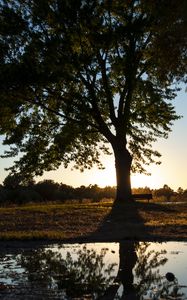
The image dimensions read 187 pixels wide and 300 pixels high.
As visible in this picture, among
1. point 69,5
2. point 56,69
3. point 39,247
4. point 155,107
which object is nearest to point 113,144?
point 155,107

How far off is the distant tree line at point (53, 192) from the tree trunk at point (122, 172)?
7.15 metres

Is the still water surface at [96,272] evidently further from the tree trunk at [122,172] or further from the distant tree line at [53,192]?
the distant tree line at [53,192]

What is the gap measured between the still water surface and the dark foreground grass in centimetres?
214

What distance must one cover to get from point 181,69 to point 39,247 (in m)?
12.2

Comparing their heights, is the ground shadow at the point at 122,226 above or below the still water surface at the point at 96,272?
above

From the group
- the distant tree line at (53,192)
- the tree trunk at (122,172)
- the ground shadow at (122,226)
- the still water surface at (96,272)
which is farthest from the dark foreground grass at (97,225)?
the distant tree line at (53,192)

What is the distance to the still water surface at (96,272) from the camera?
8156 millimetres

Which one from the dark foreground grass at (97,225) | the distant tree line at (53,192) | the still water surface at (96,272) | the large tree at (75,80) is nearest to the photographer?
the still water surface at (96,272)

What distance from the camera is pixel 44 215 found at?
26.4 m

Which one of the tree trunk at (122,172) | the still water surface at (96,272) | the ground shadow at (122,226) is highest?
the tree trunk at (122,172)

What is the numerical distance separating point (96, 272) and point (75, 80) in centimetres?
2613

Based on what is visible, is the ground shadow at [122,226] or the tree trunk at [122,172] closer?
the ground shadow at [122,226]

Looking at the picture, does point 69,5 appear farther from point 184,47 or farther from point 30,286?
point 30,286

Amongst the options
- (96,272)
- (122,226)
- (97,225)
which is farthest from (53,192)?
(96,272)
